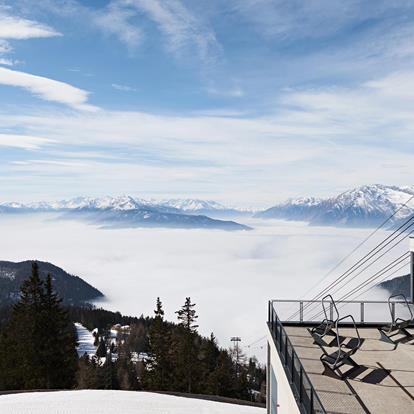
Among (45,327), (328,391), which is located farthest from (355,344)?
(45,327)

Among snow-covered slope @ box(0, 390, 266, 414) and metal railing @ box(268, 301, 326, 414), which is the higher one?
metal railing @ box(268, 301, 326, 414)

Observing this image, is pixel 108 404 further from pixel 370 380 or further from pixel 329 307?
pixel 370 380

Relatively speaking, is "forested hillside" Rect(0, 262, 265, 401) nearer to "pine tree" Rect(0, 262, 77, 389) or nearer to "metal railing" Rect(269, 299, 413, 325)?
"pine tree" Rect(0, 262, 77, 389)

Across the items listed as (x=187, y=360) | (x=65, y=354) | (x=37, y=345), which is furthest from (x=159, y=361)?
(x=37, y=345)

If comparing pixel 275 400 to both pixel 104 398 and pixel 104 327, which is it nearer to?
pixel 104 398

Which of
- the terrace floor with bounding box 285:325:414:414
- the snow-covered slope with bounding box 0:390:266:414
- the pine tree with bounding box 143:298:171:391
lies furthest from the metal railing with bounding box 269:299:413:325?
the pine tree with bounding box 143:298:171:391
